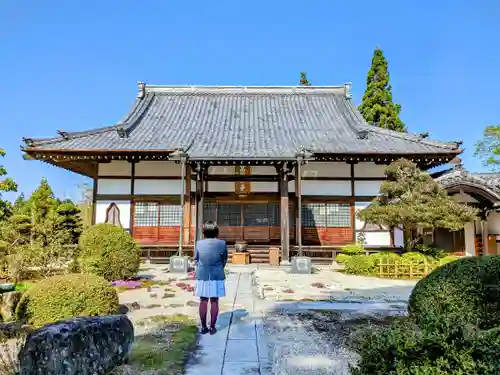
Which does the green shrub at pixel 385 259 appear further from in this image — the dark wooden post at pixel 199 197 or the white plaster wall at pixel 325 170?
the dark wooden post at pixel 199 197

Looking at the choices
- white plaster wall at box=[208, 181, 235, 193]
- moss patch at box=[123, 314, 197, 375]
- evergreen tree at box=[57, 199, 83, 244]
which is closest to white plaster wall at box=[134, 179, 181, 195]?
white plaster wall at box=[208, 181, 235, 193]

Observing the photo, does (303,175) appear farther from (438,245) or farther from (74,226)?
(74,226)

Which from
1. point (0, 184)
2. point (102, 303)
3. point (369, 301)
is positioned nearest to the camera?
point (102, 303)

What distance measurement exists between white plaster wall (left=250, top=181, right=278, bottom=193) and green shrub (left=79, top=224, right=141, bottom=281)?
277 inches

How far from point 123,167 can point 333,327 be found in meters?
12.4

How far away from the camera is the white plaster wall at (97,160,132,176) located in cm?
1513

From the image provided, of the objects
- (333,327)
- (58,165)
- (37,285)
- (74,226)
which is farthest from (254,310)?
(74,226)

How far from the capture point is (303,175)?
49.9 feet

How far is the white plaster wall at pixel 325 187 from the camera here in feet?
49.6

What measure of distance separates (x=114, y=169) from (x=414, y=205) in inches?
472

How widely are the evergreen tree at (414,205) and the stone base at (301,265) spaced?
95.4 inches

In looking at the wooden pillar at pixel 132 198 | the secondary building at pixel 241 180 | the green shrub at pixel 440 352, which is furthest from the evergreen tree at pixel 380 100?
the green shrub at pixel 440 352

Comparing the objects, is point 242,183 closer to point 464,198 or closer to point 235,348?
point 464,198

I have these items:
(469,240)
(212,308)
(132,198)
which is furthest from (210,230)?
(469,240)
